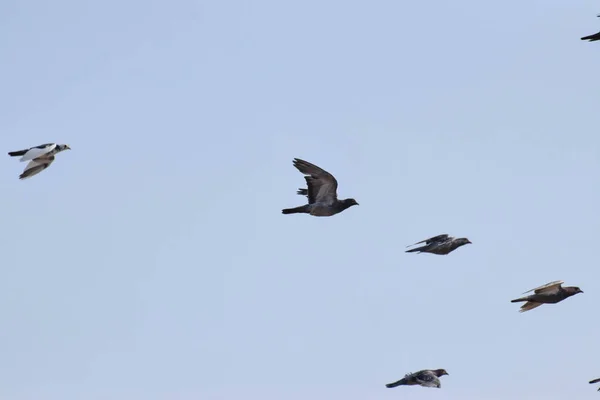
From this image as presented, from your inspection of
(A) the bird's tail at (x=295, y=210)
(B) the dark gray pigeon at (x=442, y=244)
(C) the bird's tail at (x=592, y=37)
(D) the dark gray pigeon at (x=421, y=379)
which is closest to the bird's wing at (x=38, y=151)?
(A) the bird's tail at (x=295, y=210)

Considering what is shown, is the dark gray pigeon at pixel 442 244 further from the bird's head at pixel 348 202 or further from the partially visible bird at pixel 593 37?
the partially visible bird at pixel 593 37

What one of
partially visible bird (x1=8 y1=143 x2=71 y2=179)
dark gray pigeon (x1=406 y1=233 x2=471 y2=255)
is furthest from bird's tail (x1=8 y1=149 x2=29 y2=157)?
dark gray pigeon (x1=406 y1=233 x2=471 y2=255)

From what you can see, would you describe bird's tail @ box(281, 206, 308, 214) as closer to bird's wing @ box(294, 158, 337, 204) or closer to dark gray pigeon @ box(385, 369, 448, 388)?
bird's wing @ box(294, 158, 337, 204)

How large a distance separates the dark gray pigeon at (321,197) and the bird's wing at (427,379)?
728 cm

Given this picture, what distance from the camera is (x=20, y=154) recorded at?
47375 millimetres

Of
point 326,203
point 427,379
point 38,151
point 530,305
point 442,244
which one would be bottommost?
point 427,379

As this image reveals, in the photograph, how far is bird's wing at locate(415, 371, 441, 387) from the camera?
45.8m

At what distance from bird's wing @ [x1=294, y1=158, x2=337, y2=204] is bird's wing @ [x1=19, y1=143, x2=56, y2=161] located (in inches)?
395

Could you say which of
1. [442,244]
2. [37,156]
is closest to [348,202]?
[442,244]

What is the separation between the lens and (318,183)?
46812 millimetres

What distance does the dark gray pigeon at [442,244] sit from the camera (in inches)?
1955

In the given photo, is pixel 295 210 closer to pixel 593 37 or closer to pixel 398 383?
pixel 398 383

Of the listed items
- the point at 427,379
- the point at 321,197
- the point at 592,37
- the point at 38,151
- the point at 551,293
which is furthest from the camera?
the point at 551,293

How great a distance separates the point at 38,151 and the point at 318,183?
439 inches
